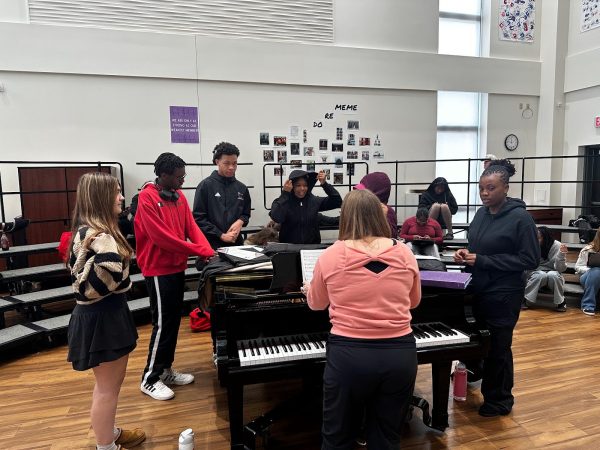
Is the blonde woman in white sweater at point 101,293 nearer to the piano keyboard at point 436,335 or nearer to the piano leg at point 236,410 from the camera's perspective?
the piano leg at point 236,410

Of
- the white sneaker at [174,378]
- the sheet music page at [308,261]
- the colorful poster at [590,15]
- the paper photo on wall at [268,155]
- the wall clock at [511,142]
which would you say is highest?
the colorful poster at [590,15]

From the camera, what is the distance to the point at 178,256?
114 inches

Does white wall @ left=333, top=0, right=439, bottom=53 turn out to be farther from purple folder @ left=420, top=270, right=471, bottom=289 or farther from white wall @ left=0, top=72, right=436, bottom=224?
purple folder @ left=420, top=270, right=471, bottom=289

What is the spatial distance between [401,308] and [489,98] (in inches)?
317

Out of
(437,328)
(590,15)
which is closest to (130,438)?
(437,328)

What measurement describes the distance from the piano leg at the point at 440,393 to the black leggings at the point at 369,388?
0.92m

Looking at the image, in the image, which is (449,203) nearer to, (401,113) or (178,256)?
(401,113)

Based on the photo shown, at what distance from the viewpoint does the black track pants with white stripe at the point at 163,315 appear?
2.88m

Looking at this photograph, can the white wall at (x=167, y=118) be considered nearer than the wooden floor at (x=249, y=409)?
No

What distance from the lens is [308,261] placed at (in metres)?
2.15

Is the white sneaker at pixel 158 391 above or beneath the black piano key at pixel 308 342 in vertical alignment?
beneath

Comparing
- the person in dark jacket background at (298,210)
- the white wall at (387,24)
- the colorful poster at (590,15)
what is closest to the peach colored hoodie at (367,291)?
the person in dark jacket background at (298,210)

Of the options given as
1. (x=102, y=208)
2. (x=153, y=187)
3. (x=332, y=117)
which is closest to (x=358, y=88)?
(x=332, y=117)

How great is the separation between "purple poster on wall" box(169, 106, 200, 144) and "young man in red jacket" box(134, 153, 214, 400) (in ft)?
13.2
